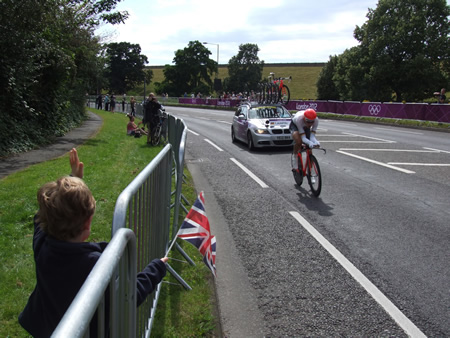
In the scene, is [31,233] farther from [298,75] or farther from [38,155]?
[298,75]

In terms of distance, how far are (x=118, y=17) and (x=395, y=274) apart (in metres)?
17.3

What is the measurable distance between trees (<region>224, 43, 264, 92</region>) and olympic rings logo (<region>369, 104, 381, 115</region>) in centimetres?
6899

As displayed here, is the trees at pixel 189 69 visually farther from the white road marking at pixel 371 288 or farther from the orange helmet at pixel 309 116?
the white road marking at pixel 371 288

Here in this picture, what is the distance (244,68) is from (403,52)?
49393 millimetres

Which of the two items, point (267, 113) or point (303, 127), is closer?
point (303, 127)

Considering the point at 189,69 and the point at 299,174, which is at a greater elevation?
the point at 189,69

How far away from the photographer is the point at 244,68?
99500mm

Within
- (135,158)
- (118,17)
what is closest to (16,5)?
(135,158)

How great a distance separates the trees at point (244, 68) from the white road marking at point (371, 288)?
305 feet

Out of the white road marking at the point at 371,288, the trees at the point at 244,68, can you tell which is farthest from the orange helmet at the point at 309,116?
the trees at the point at 244,68

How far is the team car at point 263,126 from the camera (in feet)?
47.1

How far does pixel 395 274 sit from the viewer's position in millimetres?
4633

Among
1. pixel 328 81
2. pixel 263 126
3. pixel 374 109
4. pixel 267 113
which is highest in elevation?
pixel 328 81

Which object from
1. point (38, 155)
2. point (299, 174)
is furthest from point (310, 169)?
point (38, 155)
